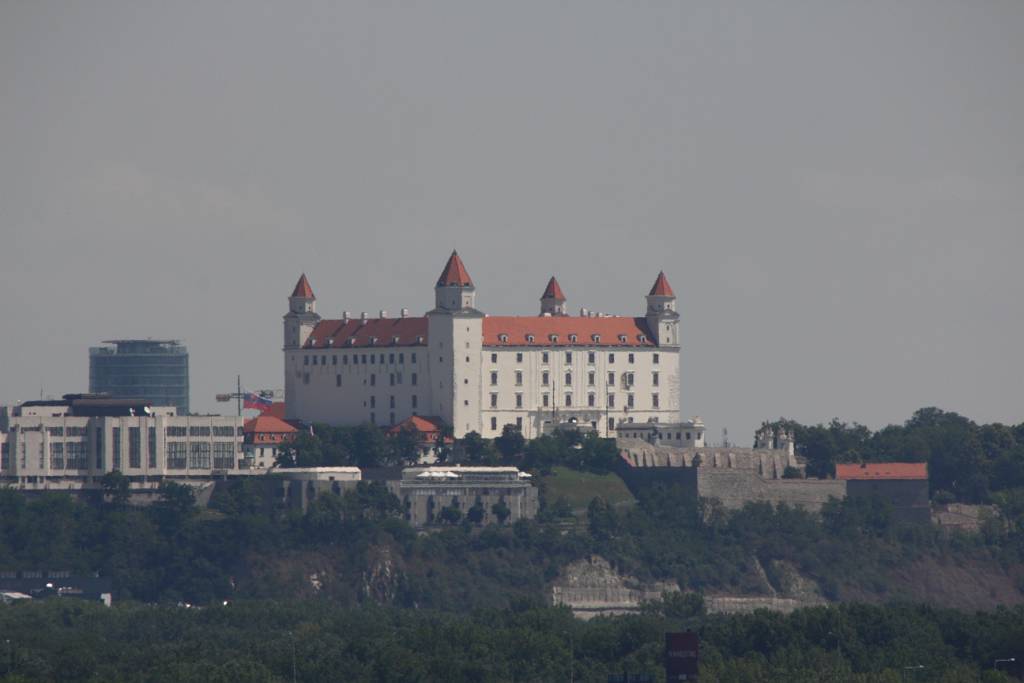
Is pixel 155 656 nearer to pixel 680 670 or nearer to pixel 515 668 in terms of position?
pixel 515 668

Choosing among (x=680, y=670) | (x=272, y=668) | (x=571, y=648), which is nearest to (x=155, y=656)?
(x=272, y=668)

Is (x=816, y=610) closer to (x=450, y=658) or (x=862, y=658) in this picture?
(x=862, y=658)

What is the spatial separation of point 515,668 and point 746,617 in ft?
51.5

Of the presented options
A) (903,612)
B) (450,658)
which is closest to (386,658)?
(450,658)

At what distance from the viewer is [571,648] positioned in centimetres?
19212

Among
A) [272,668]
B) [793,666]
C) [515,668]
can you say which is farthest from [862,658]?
[272,668]

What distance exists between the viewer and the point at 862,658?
7421 inches

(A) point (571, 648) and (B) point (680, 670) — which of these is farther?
(A) point (571, 648)

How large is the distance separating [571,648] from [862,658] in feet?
48.3

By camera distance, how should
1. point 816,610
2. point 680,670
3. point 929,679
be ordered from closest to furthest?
point 680,670 < point 929,679 < point 816,610

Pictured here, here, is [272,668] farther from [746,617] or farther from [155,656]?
[746,617]

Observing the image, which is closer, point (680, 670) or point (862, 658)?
point (680, 670)

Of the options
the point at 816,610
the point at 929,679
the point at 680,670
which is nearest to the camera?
the point at 680,670

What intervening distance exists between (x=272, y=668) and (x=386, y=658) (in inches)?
221
